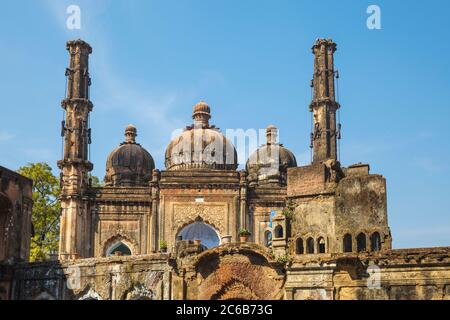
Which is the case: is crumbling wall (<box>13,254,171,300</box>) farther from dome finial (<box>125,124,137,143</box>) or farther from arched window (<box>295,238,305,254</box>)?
dome finial (<box>125,124,137,143</box>)

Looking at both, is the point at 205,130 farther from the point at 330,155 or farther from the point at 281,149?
the point at 330,155

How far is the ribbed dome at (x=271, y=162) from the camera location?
38062 mm

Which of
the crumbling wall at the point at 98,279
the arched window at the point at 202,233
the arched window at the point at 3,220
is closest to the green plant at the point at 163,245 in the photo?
the arched window at the point at 202,233

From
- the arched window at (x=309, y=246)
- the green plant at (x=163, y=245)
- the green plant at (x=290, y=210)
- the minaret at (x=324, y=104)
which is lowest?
the arched window at (x=309, y=246)

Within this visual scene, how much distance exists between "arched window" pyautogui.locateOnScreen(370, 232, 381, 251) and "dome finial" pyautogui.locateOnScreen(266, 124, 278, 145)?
51.0ft

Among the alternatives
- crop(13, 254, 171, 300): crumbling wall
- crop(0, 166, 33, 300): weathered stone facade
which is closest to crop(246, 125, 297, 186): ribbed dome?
crop(0, 166, 33, 300): weathered stone facade

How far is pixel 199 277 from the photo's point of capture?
22656 mm

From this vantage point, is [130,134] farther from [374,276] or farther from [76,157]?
[374,276]

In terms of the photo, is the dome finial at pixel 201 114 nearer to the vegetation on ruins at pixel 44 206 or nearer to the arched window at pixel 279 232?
the vegetation on ruins at pixel 44 206

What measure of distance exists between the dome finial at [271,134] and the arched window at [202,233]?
25.6 ft

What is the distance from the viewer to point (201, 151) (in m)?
37.3

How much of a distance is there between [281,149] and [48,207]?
12453 millimetres
